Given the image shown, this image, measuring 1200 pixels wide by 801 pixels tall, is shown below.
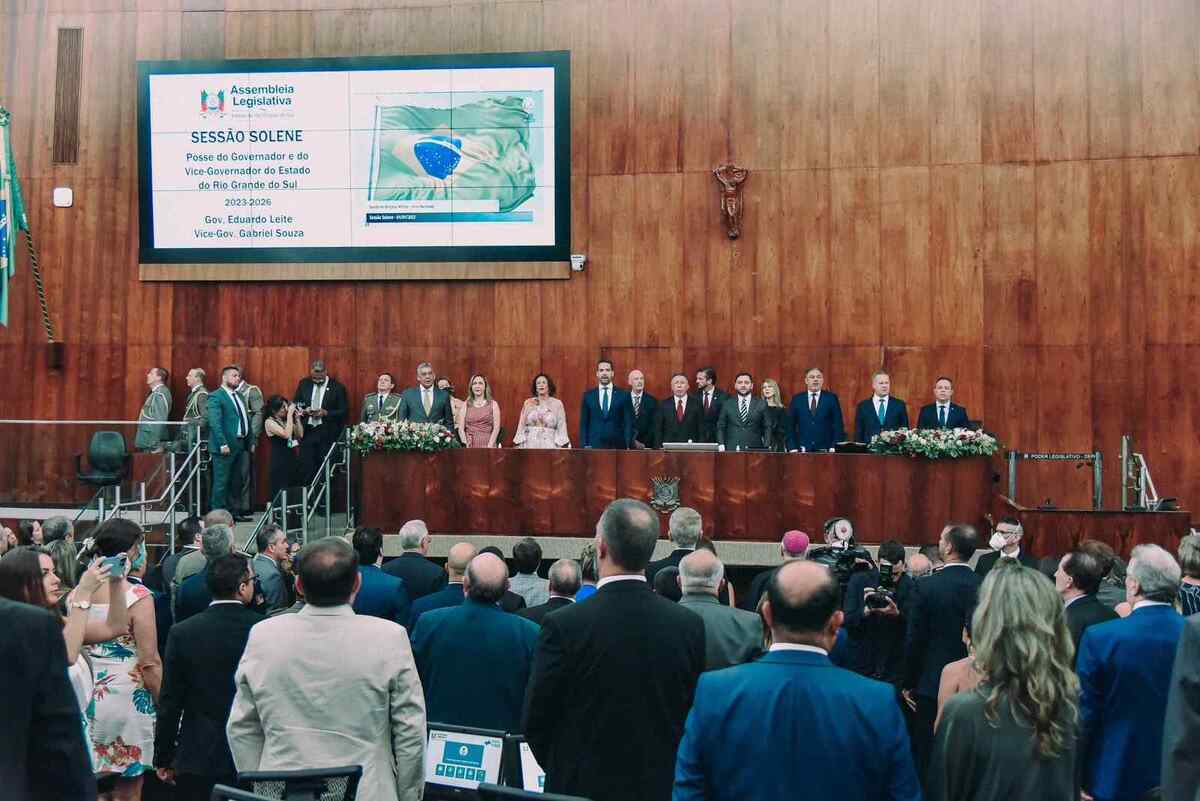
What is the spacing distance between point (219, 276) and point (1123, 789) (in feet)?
39.7

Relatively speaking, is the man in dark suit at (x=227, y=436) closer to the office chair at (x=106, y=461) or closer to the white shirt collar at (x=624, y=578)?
the office chair at (x=106, y=461)

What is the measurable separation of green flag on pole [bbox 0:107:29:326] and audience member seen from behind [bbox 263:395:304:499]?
3273 millimetres

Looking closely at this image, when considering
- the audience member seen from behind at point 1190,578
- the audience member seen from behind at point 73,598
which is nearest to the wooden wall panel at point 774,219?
the audience member seen from behind at point 1190,578

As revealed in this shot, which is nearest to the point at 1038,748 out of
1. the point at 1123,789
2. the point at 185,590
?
the point at 1123,789

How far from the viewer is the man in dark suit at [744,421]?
39.7ft

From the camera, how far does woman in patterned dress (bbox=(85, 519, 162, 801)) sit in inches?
197

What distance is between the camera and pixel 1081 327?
13.1m

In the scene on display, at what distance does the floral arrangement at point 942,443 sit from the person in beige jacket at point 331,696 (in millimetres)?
7903

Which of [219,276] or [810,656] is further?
[219,276]

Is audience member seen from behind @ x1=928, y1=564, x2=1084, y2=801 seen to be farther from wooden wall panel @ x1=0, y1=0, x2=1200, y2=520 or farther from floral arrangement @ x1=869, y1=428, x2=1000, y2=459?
wooden wall panel @ x1=0, y1=0, x2=1200, y2=520

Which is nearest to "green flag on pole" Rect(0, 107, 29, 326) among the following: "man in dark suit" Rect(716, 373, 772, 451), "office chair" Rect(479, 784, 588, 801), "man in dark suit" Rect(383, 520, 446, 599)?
"man in dark suit" Rect(716, 373, 772, 451)

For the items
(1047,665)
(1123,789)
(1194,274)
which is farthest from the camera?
(1194,274)

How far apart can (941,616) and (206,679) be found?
3.50m

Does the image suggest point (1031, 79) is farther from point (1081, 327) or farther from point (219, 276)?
point (219, 276)
